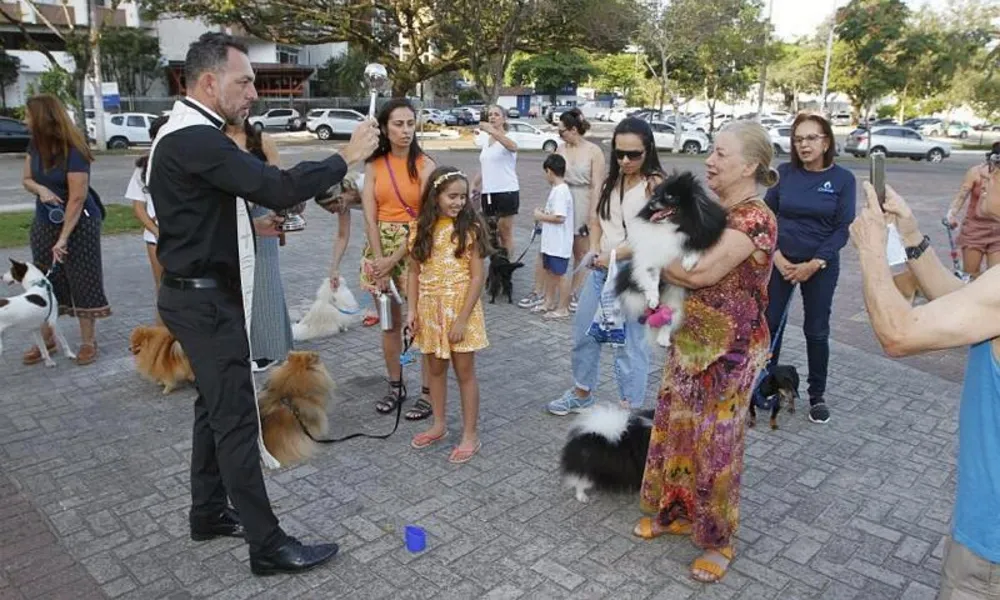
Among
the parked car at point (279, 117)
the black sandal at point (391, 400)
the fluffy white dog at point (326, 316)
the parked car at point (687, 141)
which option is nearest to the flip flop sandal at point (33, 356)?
the fluffy white dog at point (326, 316)


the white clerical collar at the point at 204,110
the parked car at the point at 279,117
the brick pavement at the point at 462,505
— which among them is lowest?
the brick pavement at the point at 462,505

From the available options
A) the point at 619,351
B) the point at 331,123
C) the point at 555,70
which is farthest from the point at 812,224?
the point at 555,70

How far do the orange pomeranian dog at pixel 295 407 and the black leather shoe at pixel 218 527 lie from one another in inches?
27.9

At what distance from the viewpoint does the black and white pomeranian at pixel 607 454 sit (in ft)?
12.4

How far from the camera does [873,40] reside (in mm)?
37781

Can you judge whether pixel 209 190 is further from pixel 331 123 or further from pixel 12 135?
pixel 331 123

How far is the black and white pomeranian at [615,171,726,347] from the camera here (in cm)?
286

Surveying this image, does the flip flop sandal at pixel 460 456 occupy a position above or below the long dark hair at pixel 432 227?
below

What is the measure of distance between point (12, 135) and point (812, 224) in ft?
96.3

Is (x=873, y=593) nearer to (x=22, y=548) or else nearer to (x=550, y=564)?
(x=550, y=564)

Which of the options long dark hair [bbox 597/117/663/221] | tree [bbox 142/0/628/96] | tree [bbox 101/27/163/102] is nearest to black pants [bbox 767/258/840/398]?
long dark hair [bbox 597/117/663/221]

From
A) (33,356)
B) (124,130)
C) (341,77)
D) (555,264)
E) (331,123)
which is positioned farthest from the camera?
(341,77)

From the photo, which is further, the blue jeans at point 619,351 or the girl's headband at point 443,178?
the blue jeans at point 619,351

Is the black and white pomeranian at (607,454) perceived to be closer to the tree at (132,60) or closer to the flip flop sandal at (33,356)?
the flip flop sandal at (33,356)
